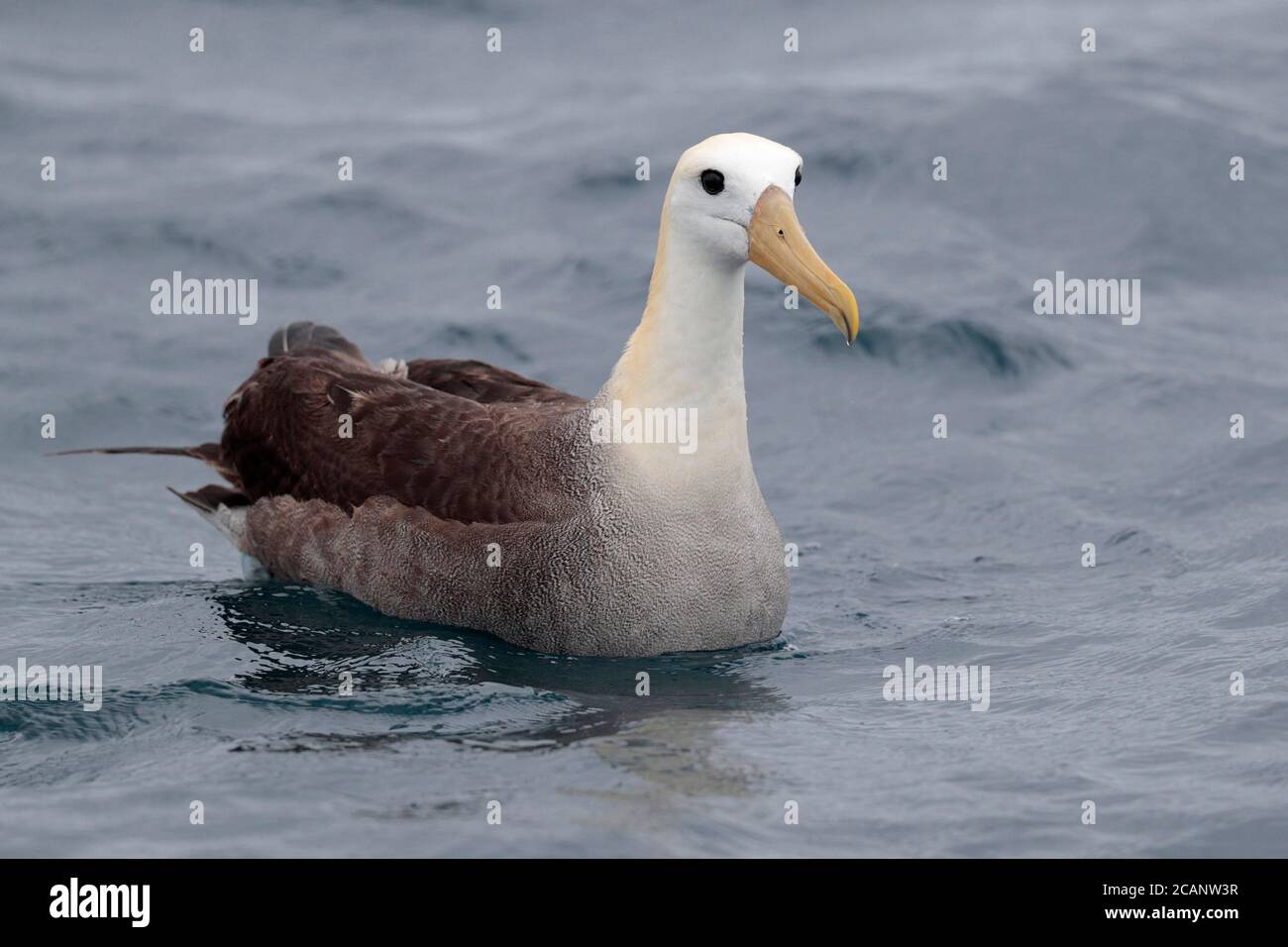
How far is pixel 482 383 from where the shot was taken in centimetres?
1025

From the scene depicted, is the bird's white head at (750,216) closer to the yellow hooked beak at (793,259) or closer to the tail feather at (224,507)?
the yellow hooked beak at (793,259)

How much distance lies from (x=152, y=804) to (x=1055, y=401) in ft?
26.3

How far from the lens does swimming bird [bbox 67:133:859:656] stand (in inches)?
334

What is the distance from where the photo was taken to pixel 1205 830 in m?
6.86

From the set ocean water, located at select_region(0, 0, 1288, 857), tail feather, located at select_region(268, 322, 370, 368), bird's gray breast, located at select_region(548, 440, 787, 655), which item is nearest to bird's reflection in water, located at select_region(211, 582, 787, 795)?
ocean water, located at select_region(0, 0, 1288, 857)

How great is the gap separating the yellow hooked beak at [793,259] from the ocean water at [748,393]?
70.5 inches

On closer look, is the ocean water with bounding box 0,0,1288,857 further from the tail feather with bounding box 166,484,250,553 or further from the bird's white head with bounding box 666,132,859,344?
the bird's white head with bounding box 666,132,859,344

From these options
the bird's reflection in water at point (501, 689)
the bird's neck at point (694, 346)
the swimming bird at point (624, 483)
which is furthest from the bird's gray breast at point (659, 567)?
the bird's neck at point (694, 346)

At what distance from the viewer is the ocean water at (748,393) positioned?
7.27m

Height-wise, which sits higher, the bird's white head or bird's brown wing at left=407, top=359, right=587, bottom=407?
the bird's white head

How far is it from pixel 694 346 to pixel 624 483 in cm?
74

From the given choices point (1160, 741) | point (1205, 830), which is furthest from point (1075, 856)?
point (1160, 741)

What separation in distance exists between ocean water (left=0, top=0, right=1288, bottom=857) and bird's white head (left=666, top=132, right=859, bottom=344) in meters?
1.88
